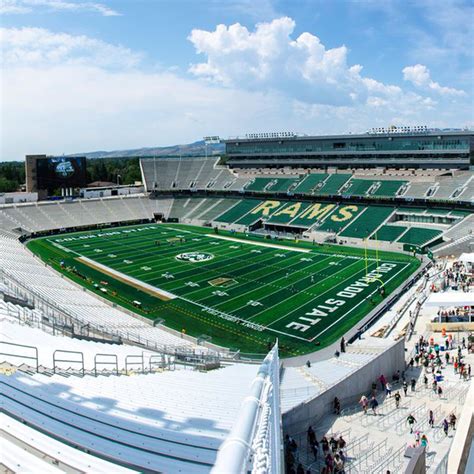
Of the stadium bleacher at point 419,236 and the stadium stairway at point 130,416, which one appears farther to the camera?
the stadium bleacher at point 419,236

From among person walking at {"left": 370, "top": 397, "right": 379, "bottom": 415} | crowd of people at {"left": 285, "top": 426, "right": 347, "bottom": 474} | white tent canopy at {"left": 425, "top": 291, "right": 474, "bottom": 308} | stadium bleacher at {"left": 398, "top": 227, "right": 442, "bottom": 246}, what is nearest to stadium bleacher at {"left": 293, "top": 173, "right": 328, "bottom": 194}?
stadium bleacher at {"left": 398, "top": 227, "right": 442, "bottom": 246}

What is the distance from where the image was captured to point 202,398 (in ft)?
30.6

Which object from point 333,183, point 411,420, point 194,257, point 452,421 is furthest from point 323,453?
point 333,183

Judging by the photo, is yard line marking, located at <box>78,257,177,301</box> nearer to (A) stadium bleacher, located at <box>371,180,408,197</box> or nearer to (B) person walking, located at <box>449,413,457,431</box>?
(B) person walking, located at <box>449,413,457,431</box>

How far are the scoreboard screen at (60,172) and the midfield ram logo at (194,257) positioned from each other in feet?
80.7

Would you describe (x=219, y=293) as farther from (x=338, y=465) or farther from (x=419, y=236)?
(x=338, y=465)

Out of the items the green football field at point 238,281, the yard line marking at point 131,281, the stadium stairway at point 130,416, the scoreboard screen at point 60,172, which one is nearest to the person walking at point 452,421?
the stadium stairway at point 130,416

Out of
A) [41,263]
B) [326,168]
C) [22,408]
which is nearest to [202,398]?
[22,408]

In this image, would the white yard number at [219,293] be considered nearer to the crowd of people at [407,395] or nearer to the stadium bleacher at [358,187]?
the crowd of people at [407,395]

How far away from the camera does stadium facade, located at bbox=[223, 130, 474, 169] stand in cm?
5553

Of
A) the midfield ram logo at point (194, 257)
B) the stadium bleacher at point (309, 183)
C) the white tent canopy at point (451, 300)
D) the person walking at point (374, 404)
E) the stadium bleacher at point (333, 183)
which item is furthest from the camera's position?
the stadium bleacher at point (309, 183)

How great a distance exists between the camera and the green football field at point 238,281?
27.4 meters

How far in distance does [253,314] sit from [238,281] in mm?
6966

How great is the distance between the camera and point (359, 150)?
6312cm
